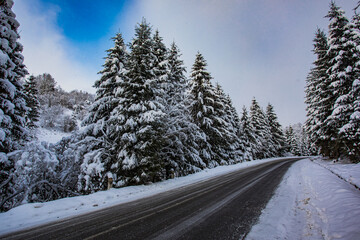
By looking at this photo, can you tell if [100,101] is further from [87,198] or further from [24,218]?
[24,218]

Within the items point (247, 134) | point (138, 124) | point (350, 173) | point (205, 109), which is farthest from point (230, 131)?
point (138, 124)

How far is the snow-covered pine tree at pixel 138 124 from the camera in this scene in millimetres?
10438

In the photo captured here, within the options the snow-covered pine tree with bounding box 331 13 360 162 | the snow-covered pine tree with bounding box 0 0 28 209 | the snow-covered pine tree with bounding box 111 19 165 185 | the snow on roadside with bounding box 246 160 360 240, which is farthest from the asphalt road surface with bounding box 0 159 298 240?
the snow-covered pine tree with bounding box 331 13 360 162

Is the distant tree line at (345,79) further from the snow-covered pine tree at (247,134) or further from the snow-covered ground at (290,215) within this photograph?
the snow-covered pine tree at (247,134)

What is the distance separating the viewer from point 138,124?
1136cm

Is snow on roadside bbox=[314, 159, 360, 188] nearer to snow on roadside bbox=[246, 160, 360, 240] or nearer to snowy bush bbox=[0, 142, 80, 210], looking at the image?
snow on roadside bbox=[246, 160, 360, 240]

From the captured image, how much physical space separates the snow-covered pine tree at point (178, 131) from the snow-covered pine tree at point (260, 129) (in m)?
25.1

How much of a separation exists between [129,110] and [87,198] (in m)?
5.56

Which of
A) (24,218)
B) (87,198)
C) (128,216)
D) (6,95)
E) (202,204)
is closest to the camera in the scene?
(128,216)

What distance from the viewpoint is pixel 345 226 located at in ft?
10.8

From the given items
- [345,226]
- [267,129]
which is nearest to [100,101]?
[345,226]

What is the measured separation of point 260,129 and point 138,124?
34.8 meters

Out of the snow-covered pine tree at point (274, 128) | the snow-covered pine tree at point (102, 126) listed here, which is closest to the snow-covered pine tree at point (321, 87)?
the snow-covered pine tree at point (102, 126)

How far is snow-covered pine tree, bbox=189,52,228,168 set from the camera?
19656 millimetres
